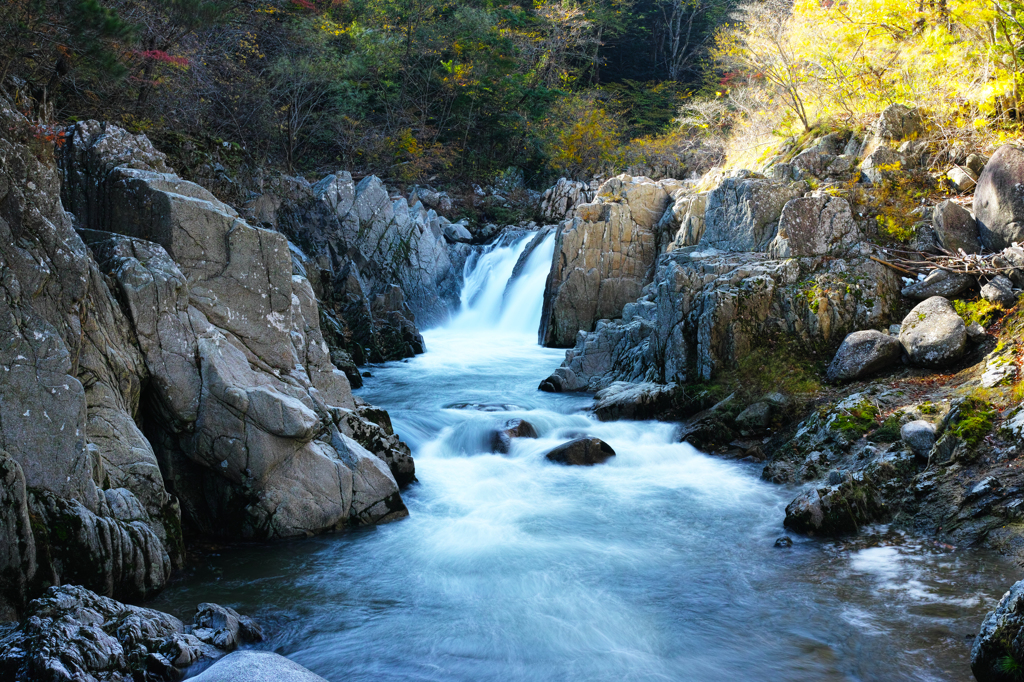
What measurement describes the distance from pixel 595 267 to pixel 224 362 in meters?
13.7

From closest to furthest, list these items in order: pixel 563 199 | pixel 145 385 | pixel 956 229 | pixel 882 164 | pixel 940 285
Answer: pixel 145 385 → pixel 940 285 → pixel 956 229 → pixel 882 164 → pixel 563 199

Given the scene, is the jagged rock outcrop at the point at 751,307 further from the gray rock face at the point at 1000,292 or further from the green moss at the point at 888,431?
the green moss at the point at 888,431

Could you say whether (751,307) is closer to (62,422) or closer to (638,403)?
(638,403)

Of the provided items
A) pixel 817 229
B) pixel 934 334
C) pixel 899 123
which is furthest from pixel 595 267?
pixel 934 334

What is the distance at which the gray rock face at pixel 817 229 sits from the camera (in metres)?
11.8

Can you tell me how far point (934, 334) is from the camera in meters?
9.45

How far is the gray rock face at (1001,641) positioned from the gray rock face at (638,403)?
23.7 ft

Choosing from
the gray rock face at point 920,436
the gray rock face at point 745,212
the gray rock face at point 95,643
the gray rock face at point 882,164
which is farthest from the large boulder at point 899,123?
the gray rock face at point 95,643

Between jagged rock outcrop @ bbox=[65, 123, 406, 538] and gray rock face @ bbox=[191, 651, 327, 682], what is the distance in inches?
116

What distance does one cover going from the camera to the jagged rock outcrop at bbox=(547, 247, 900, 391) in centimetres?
1100

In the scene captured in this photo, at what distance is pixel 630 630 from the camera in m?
5.62

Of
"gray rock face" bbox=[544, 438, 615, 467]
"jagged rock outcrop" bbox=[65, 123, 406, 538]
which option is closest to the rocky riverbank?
"gray rock face" bbox=[544, 438, 615, 467]

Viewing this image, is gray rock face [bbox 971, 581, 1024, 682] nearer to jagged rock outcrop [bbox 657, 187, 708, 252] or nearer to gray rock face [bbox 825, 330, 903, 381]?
gray rock face [bbox 825, 330, 903, 381]

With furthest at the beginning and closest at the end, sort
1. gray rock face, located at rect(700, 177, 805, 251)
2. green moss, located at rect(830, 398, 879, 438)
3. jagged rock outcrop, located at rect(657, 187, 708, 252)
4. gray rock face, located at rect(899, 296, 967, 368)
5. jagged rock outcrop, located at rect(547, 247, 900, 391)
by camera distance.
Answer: jagged rock outcrop, located at rect(657, 187, 708, 252)
gray rock face, located at rect(700, 177, 805, 251)
jagged rock outcrop, located at rect(547, 247, 900, 391)
gray rock face, located at rect(899, 296, 967, 368)
green moss, located at rect(830, 398, 879, 438)
